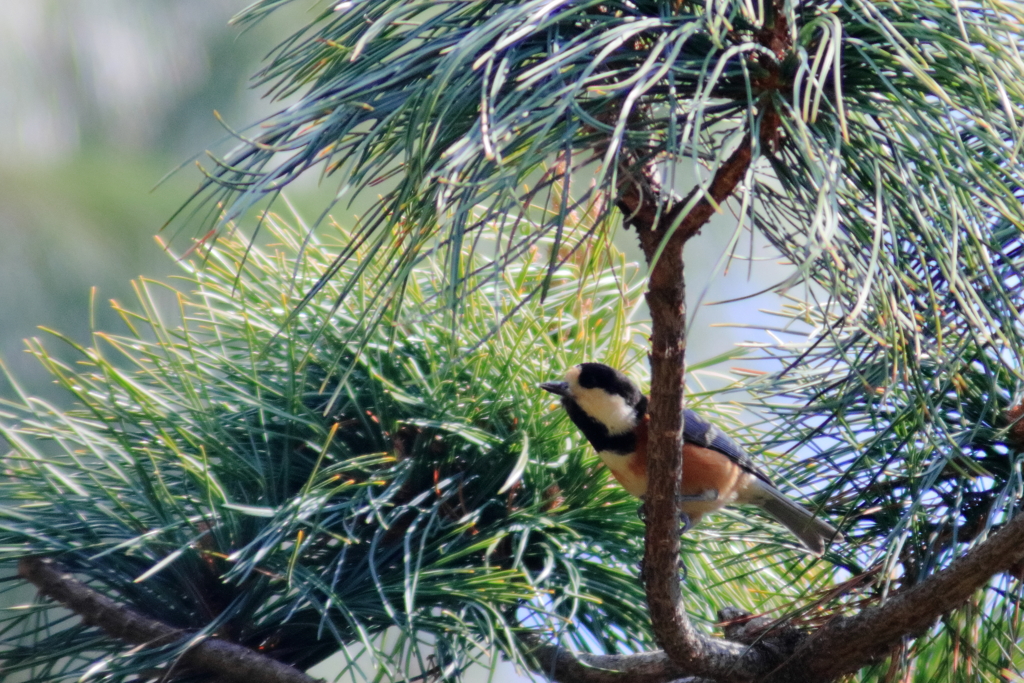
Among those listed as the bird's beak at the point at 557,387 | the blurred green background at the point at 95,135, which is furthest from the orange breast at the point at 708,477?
the blurred green background at the point at 95,135

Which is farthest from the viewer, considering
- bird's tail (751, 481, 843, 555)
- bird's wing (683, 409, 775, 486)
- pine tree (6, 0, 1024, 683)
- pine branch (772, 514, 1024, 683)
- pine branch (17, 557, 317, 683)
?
bird's wing (683, 409, 775, 486)

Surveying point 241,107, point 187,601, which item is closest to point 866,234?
point 187,601

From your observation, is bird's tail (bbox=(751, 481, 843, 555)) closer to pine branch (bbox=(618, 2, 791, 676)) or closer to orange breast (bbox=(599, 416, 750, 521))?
orange breast (bbox=(599, 416, 750, 521))

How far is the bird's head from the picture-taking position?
1.22 m

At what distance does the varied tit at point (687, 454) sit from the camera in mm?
1218

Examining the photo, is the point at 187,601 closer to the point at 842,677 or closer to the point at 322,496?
the point at 322,496

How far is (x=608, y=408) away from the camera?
4.47 ft

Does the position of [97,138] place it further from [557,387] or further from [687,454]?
[687,454]

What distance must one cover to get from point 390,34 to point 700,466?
103 cm

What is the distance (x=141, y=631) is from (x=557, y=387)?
601 mm

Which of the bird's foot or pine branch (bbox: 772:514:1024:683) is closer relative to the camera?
pine branch (bbox: 772:514:1024:683)

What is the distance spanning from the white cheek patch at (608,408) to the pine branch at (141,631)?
1.68 feet

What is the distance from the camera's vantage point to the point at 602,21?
755 millimetres

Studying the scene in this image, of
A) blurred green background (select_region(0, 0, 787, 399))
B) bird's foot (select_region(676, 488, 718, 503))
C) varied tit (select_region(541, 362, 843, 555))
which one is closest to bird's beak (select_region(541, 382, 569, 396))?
varied tit (select_region(541, 362, 843, 555))
